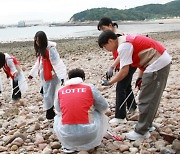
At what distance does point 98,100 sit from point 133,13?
15291cm

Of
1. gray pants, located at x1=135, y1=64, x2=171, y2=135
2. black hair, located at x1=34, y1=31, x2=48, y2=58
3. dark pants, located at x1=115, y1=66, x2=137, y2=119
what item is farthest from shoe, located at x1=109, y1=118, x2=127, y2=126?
black hair, located at x1=34, y1=31, x2=48, y2=58

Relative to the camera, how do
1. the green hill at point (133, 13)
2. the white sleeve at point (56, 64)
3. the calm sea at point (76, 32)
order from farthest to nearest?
the green hill at point (133, 13)
the calm sea at point (76, 32)
the white sleeve at point (56, 64)

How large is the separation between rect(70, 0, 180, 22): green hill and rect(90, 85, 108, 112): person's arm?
12580cm

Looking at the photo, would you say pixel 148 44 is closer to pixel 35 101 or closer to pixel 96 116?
pixel 96 116

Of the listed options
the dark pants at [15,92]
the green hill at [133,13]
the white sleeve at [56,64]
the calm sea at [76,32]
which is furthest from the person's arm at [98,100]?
the green hill at [133,13]

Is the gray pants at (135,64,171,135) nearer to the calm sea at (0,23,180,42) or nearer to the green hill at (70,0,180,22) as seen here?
the calm sea at (0,23,180,42)

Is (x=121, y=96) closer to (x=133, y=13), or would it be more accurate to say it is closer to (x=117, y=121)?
(x=117, y=121)

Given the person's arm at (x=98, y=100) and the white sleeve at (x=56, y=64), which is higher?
the white sleeve at (x=56, y=64)

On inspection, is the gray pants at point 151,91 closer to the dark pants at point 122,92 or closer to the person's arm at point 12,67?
the dark pants at point 122,92

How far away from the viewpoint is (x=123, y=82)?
5383mm

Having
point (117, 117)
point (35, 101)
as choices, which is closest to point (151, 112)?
point (117, 117)

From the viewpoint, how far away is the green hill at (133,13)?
5512 inches

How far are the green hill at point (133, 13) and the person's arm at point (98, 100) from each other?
125796 millimetres

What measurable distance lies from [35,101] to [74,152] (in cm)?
366
